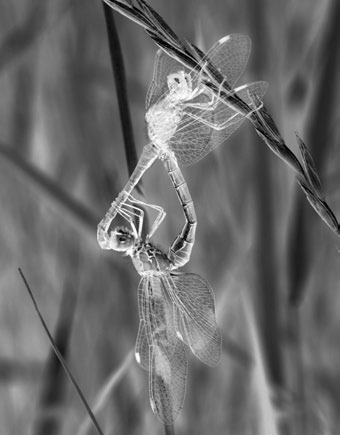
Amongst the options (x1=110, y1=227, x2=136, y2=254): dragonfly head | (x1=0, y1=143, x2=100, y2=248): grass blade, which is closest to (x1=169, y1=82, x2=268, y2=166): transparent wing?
(x1=110, y1=227, x2=136, y2=254): dragonfly head

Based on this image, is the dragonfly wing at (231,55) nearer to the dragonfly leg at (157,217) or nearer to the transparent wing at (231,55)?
the transparent wing at (231,55)

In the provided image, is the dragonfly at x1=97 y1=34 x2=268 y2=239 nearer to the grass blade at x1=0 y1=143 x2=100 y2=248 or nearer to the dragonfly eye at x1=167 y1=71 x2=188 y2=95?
the dragonfly eye at x1=167 y1=71 x2=188 y2=95

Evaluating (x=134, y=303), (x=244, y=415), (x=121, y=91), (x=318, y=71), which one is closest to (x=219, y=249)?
(x=134, y=303)

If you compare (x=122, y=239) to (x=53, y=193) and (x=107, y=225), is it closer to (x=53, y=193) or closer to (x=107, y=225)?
(x=107, y=225)

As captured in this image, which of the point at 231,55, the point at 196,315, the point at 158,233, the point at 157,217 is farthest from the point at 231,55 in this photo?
the point at 158,233

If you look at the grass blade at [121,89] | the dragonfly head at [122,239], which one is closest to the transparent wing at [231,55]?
the grass blade at [121,89]

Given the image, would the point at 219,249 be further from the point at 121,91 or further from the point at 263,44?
the point at 121,91

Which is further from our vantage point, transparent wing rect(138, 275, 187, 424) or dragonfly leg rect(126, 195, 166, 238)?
transparent wing rect(138, 275, 187, 424)
